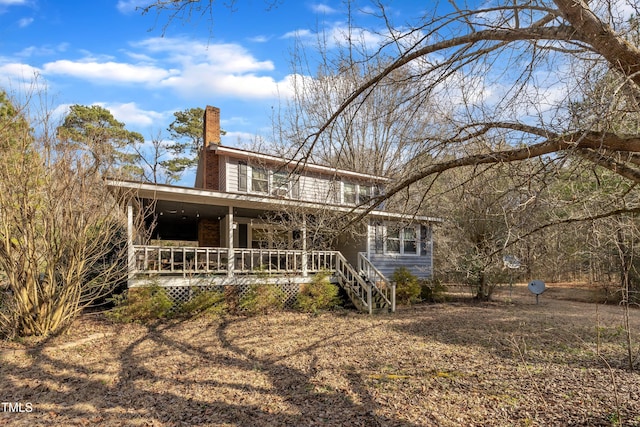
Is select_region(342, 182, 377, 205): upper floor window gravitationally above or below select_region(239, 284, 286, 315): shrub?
above

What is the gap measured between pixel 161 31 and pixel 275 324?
23.7ft

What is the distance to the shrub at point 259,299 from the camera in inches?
401

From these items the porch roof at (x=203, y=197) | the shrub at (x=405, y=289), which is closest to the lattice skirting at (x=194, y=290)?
the porch roof at (x=203, y=197)

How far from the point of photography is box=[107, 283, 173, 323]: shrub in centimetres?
869

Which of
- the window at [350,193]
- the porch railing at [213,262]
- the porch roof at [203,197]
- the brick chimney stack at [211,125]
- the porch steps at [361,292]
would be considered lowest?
the porch steps at [361,292]

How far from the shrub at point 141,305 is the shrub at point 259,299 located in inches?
76.5

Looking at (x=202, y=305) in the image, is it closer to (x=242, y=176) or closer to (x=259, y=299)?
(x=259, y=299)

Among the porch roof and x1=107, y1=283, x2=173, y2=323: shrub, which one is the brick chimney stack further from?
x1=107, y1=283, x2=173, y2=323: shrub

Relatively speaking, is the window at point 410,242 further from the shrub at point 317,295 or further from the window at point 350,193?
the shrub at point 317,295

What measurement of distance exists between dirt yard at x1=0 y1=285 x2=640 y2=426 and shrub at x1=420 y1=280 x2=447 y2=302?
509 cm

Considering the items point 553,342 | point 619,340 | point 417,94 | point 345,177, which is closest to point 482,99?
point 417,94

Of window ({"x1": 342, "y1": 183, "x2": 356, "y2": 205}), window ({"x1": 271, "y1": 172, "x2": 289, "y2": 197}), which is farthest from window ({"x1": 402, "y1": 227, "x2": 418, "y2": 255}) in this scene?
window ({"x1": 271, "y1": 172, "x2": 289, "y2": 197})

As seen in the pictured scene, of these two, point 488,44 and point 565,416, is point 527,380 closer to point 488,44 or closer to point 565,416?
point 565,416

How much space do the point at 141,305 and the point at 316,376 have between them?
512cm
